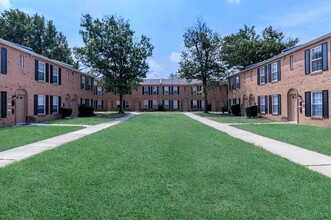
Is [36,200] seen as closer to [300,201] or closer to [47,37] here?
[300,201]

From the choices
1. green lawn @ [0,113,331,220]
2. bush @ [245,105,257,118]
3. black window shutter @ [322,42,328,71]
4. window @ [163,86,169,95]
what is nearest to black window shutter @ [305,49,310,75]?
black window shutter @ [322,42,328,71]

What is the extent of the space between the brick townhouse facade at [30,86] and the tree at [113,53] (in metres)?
3.70

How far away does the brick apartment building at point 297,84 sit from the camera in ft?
53.5

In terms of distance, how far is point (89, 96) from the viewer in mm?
35938

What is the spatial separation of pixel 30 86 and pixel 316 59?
18.7 m

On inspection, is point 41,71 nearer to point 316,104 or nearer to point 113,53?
point 113,53

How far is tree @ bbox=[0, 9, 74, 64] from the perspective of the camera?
39344 mm

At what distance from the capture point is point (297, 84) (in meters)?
19.2

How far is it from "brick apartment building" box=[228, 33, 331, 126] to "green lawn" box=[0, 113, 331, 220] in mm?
11205

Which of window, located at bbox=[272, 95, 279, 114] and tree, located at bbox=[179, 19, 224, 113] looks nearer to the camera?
window, located at bbox=[272, 95, 279, 114]

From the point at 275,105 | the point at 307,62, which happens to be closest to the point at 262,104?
the point at 275,105

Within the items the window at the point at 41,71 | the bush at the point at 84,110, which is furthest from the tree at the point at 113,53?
the window at the point at 41,71

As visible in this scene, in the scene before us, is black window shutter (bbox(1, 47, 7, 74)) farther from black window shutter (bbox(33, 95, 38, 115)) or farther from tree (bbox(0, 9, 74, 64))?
tree (bbox(0, 9, 74, 64))

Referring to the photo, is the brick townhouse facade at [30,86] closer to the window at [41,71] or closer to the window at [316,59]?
the window at [41,71]
